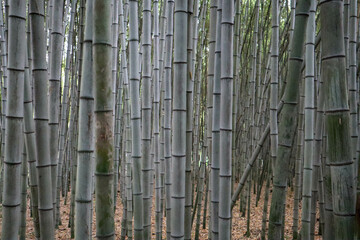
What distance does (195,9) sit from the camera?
2.63m

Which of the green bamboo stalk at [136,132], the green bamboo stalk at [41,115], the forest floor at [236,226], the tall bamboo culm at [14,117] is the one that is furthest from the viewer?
the forest floor at [236,226]

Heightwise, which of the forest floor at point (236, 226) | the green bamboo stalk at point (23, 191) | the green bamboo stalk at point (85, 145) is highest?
the green bamboo stalk at point (85, 145)

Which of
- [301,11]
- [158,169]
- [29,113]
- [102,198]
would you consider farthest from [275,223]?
[158,169]

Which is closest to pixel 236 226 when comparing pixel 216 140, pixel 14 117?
pixel 216 140

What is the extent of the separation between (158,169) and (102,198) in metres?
1.63

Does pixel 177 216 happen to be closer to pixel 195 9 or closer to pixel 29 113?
pixel 29 113

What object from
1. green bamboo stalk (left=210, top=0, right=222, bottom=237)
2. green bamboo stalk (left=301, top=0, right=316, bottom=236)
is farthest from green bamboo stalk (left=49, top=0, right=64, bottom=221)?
green bamboo stalk (left=301, top=0, right=316, bottom=236)

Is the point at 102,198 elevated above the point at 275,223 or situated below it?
above

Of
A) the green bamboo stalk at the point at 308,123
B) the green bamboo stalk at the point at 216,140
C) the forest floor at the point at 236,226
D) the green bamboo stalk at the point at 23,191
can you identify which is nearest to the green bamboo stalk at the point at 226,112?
the green bamboo stalk at the point at 216,140

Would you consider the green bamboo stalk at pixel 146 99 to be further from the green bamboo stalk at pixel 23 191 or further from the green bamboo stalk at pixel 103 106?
the green bamboo stalk at pixel 103 106

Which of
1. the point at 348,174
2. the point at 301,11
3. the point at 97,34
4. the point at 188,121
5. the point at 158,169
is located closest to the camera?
the point at 348,174

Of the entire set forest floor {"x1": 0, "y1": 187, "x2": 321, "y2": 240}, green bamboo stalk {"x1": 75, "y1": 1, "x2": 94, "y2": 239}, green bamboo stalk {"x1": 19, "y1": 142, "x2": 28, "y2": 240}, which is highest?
green bamboo stalk {"x1": 75, "y1": 1, "x2": 94, "y2": 239}

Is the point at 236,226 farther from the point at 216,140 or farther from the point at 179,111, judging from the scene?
the point at 179,111

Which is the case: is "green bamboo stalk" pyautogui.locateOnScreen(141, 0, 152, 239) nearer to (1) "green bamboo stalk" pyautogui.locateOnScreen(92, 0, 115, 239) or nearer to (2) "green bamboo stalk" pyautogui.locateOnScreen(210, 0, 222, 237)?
(2) "green bamboo stalk" pyautogui.locateOnScreen(210, 0, 222, 237)
